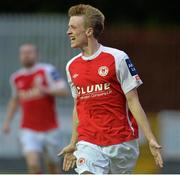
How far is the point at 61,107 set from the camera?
2027 centimetres

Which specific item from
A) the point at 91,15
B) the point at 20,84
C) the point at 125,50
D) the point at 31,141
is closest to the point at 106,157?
the point at 91,15

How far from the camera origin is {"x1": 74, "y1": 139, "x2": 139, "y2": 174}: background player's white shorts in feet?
28.0

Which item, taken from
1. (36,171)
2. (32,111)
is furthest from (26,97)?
(36,171)

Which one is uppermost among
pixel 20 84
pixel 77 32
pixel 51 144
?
pixel 77 32

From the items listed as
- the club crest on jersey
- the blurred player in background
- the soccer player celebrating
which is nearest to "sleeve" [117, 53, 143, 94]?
the soccer player celebrating

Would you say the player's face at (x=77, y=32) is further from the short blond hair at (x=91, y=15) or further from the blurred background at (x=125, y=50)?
the blurred background at (x=125, y=50)

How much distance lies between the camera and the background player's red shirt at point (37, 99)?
13.7 metres

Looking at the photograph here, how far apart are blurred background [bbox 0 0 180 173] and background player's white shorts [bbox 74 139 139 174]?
789cm

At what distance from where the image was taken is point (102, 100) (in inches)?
342

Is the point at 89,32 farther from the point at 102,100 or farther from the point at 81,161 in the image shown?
the point at 81,161

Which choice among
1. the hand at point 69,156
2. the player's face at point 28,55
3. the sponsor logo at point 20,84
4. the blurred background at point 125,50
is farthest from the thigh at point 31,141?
the hand at point 69,156

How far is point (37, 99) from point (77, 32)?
203 inches

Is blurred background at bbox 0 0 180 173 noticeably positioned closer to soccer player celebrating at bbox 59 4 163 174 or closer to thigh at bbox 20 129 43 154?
thigh at bbox 20 129 43 154

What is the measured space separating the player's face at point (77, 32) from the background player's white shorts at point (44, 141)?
4965 mm
